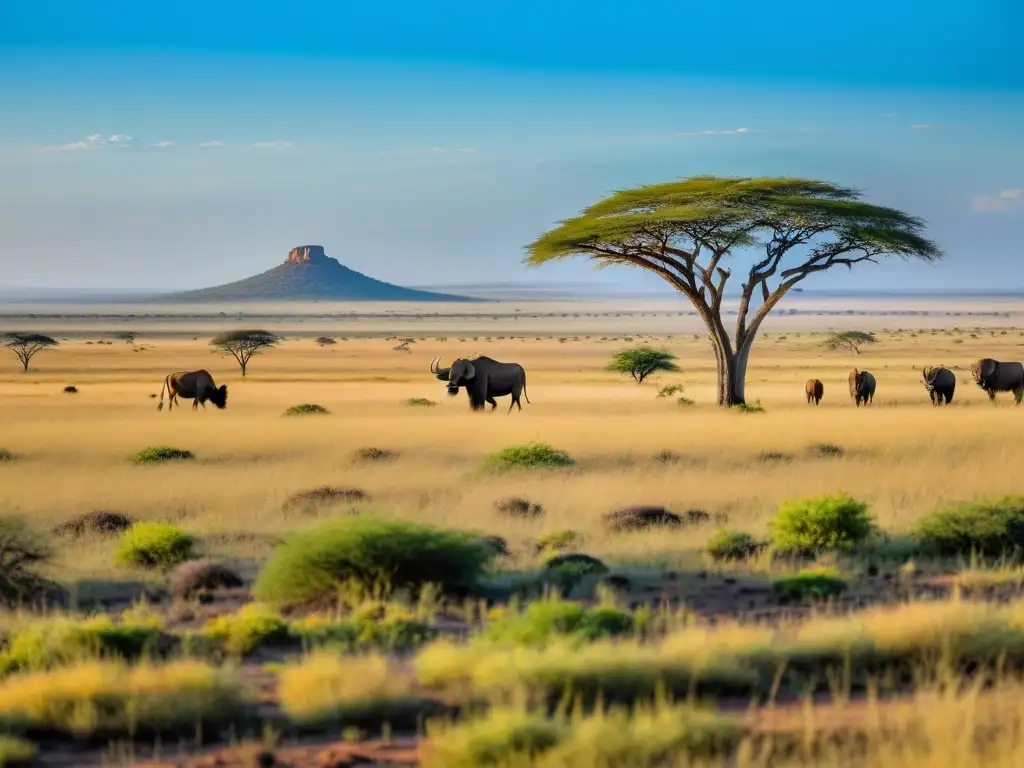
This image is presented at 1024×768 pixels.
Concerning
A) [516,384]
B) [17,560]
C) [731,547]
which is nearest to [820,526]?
[731,547]

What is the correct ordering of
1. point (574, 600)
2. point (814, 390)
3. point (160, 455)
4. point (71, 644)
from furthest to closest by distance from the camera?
point (814, 390) < point (160, 455) < point (574, 600) < point (71, 644)

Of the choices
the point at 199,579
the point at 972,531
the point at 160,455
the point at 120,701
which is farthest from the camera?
the point at 160,455

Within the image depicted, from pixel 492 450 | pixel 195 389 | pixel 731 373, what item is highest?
pixel 731 373

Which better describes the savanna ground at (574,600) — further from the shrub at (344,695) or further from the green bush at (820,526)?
the green bush at (820,526)

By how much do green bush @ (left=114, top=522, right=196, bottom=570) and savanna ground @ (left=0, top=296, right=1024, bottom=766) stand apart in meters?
0.27

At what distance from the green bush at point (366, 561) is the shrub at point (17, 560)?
204 centimetres

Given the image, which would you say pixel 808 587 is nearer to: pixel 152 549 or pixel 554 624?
pixel 554 624

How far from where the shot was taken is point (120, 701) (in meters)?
7.99

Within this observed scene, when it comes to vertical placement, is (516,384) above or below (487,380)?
below

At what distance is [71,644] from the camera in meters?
9.36

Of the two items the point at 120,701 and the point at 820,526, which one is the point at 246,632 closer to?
the point at 120,701

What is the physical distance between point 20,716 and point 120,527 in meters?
9.34

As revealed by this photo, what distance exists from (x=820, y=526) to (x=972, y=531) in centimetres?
160

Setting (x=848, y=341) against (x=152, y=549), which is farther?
(x=848, y=341)
